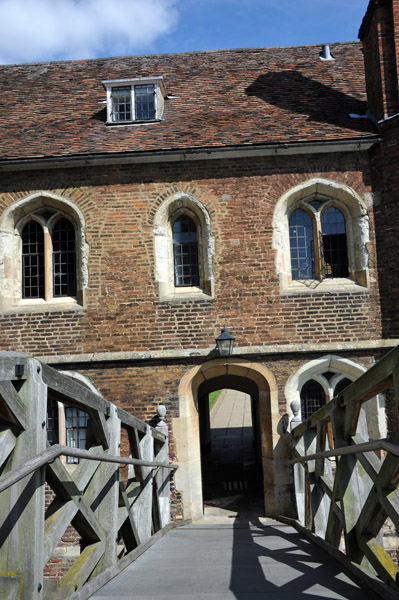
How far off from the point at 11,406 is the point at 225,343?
7614mm

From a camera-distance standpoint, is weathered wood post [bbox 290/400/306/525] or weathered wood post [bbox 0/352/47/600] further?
weathered wood post [bbox 290/400/306/525]

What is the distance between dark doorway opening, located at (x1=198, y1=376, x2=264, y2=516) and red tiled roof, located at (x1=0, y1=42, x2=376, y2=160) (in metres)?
5.09

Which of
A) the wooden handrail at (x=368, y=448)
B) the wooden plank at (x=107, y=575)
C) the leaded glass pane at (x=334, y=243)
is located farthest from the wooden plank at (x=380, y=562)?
the leaded glass pane at (x=334, y=243)

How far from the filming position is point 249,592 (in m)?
3.37

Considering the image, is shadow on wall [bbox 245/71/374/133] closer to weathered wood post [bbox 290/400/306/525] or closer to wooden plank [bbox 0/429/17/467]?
weathered wood post [bbox 290/400/306/525]

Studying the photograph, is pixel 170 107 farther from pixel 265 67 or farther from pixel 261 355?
pixel 261 355

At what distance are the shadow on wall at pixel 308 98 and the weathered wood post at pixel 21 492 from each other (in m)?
9.72

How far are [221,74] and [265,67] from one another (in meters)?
1.00

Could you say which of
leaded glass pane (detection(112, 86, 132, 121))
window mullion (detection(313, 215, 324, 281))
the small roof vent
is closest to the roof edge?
window mullion (detection(313, 215, 324, 281))

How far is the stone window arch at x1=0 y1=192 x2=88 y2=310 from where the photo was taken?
35.3 feet

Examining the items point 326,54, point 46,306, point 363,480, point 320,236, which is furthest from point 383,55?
point 363,480

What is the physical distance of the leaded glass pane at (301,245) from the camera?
10820 millimetres

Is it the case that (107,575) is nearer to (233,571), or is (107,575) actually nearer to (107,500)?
(107,500)

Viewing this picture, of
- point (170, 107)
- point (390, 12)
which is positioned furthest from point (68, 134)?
point (390, 12)
